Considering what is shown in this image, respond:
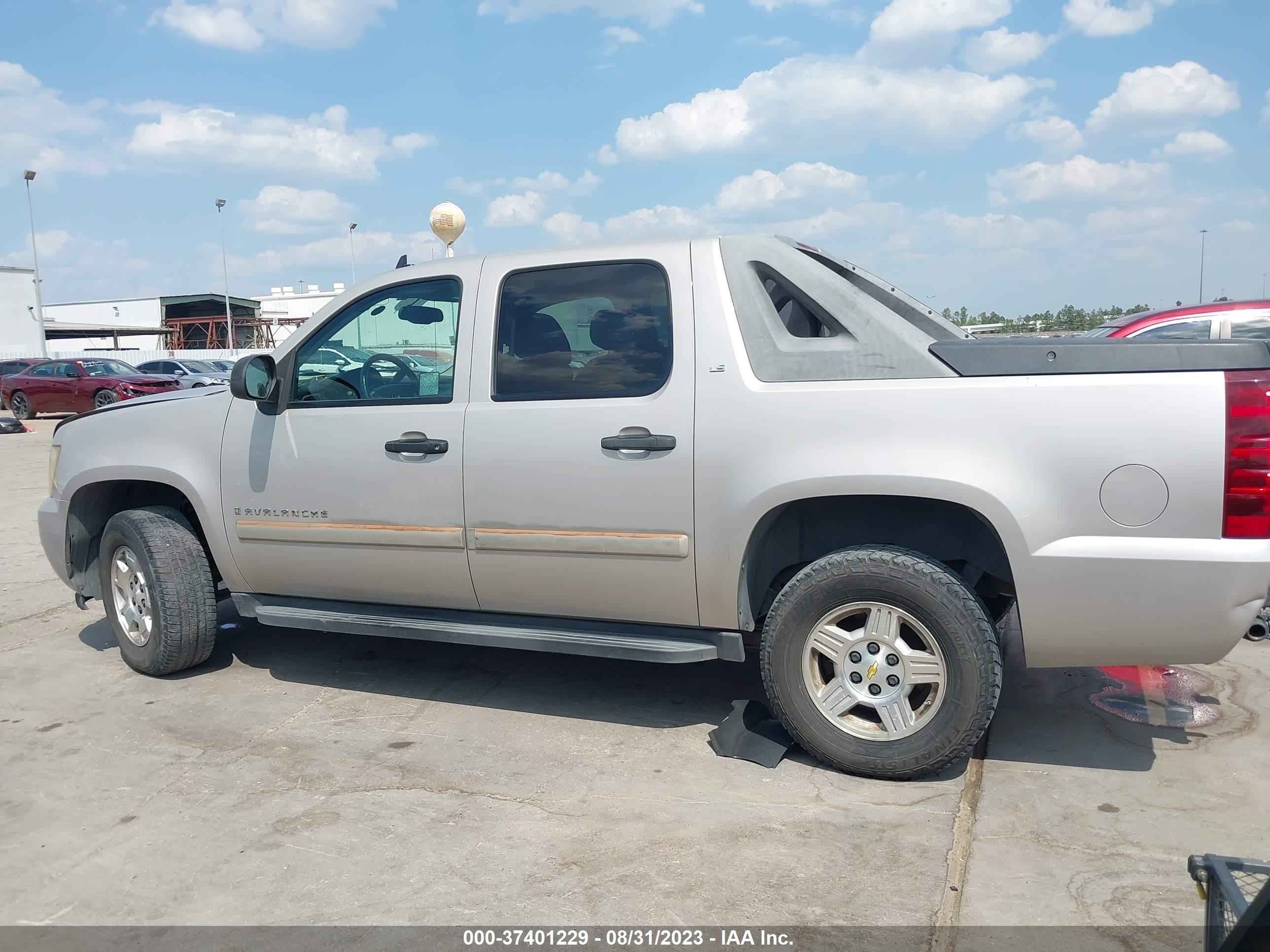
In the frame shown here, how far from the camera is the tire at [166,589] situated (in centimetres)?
491

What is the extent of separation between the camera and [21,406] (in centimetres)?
2598

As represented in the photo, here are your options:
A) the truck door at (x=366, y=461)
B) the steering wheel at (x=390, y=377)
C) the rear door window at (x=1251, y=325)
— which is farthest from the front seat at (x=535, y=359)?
the rear door window at (x=1251, y=325)

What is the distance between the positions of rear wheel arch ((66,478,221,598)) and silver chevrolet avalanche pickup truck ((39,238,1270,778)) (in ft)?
0.75

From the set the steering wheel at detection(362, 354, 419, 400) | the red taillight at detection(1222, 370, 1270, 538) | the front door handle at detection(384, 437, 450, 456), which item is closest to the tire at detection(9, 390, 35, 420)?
the steering wheel at detection(362, 354, 419, 400)

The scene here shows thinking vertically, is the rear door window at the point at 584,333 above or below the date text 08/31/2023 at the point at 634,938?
above

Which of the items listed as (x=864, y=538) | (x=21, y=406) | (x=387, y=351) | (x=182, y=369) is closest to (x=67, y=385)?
(x=21, y=406)

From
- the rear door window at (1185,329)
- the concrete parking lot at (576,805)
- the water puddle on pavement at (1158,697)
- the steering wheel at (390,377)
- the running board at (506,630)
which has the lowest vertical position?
the water puddle on pavement at (1158,697)

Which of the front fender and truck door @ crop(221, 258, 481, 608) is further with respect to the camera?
the front fender

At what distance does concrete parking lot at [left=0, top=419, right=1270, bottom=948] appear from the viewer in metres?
2.92

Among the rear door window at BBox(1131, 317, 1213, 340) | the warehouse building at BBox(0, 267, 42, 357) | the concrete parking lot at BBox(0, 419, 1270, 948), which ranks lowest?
the concrete parking lot at BBox(0, 419, 1270, 948)

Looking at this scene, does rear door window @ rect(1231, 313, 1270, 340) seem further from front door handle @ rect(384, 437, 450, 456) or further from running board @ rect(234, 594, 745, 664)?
front door handle @ rect(384, 437, 450, 456)

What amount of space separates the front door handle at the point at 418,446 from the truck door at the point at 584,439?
13 cm

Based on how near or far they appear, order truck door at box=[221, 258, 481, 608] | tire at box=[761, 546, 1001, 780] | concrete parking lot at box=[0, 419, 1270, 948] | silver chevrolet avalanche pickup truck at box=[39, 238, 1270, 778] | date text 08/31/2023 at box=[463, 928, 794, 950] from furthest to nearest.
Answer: truck door at box=[221, 258, 481, 608]
tire at box=[761, 546, 1001, 780]
silver chevrolet avalanche pickup truck at box=[39, 238, 1270, 778]
concrete parking lot at box=[0, 419, 1270, 948]
date text 08/31/2023 at box=[463, 928, 794, 950]

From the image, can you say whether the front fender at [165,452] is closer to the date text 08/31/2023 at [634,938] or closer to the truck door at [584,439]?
the truck door at [584,439]
